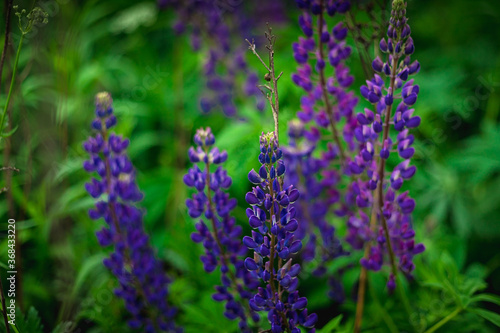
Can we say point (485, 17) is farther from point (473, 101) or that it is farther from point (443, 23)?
point (473, 101)

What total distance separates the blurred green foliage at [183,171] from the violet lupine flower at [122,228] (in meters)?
0.16

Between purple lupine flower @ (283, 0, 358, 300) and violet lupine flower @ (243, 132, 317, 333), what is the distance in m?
0.52

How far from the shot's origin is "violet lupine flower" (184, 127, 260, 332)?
142cm

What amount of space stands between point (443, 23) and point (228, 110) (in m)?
2.17

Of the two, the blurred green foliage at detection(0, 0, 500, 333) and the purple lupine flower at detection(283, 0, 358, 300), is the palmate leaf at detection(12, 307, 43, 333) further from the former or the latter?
the purple lupine flower at detection(283, 0, 358, 300)

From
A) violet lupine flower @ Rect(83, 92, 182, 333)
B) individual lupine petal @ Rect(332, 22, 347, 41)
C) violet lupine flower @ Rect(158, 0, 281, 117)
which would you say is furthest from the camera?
violet lupine flower @ Rect(158, 0, 281, 117)

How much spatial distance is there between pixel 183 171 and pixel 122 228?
91 centimetres

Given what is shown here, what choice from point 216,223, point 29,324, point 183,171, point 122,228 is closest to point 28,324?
point 29,324

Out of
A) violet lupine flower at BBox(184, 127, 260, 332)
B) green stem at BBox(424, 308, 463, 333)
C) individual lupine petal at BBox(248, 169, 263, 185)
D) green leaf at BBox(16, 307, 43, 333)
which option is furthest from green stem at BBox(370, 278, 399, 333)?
green leaf at BBox(16, 307, 43, 333)

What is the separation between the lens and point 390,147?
1.41 metres

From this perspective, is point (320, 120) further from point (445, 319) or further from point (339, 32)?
point (445, 319)

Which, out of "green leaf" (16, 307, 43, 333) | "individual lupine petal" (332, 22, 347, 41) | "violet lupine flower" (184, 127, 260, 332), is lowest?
"green leaf" (16, 307, 43, 333)

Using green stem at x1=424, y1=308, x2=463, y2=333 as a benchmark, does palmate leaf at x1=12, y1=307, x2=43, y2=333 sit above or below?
above

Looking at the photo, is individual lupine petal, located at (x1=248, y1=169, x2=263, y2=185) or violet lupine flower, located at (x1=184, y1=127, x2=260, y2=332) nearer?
individual lupine petal, located at (x1=248, y1=169, x2=263, y2=185)
